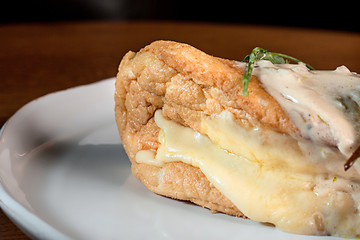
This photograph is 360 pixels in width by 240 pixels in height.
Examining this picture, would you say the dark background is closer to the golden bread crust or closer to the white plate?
the white plate

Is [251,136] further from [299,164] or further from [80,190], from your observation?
[80,190]

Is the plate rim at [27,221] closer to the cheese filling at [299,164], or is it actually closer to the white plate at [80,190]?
the white plate at [80,190]

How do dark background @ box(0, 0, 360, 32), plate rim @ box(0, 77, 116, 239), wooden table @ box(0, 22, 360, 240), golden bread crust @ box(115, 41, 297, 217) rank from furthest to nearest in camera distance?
dark background @ box(0, 0, 360, 32)
wooden table @ box(0, 22, 360, 240)
golden bread crust @ box(115, 41, 297, 217)
plate rim @ box(0, 77, 116, 239)

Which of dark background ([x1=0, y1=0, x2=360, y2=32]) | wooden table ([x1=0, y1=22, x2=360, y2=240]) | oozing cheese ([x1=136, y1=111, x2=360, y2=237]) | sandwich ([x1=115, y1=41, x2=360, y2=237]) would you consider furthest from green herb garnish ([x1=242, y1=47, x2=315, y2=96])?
dark background ([x1=0, y1=0, x2=360, y2=32])

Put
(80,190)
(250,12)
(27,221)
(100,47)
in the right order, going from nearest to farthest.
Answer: (27,221) < (80,190) < (100,47) < (250,12)

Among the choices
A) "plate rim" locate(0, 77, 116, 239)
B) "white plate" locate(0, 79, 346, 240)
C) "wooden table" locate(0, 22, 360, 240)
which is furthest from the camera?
"wooden table" locate(0, 22, 360, 240)

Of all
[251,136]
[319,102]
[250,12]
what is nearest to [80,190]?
[251,136]
